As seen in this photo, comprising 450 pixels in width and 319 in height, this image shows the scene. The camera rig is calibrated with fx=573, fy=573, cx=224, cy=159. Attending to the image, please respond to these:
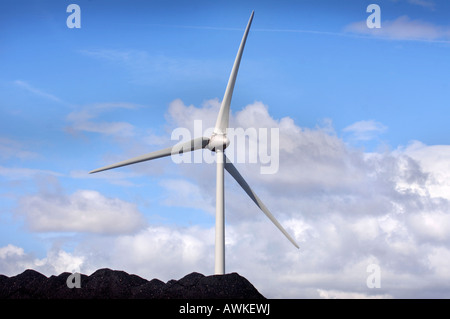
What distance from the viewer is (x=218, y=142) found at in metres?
44.6

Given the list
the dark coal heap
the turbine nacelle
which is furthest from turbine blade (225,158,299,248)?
the dark coal heap

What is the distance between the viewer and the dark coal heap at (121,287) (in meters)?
40.0

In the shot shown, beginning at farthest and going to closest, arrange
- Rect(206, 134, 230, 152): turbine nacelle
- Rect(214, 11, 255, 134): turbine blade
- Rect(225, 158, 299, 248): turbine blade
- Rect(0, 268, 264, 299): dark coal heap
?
1. Rect(225, 158, 299, 248): turbine blade
2. Rect(206, 134, 230, 152): turbine nacelle
3. Rect(214, 11, 255, 134): turbine blade
4. Rect(0, 268, 264, 299): dark coal heap

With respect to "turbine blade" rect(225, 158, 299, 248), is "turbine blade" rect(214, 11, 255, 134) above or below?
above

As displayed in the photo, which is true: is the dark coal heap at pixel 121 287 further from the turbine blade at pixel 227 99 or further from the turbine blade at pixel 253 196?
the turbine blade at pixel 227 99

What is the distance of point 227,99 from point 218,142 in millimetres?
3483

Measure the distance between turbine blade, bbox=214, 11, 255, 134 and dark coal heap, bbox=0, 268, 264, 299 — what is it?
1153 cm

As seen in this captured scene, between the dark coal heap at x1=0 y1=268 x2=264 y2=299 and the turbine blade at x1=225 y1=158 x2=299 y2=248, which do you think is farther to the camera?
the turbine blade at x1=225 y1=158 x2=299 y2=248

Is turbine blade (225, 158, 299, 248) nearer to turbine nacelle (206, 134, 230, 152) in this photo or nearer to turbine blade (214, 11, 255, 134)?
turbine nacelle (206, 134, 230, 152)

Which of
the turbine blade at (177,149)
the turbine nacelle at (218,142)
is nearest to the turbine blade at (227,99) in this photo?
the turbine nacelle at (218,142)

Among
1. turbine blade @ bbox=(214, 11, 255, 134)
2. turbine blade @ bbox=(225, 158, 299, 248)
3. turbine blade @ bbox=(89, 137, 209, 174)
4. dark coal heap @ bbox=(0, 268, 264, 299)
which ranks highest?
A: turbine blade @ bbox=(214, 11, 255, 134)

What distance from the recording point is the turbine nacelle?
44531mm

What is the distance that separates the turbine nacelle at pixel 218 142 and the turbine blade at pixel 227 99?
483 mm
